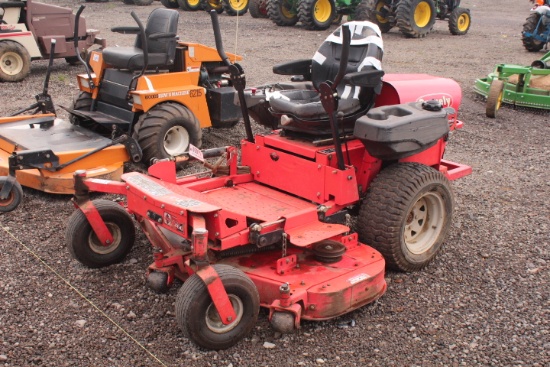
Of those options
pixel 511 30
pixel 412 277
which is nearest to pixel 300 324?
pixel 412 277

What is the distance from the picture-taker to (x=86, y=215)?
3.71 meters

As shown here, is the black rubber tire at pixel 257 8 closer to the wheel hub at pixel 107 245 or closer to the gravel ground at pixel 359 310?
the gravel ground at pixel 359 310

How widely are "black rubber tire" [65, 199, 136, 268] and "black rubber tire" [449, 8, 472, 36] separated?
1288 cm

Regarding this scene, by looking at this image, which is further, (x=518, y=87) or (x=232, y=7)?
(x=232, y=7)

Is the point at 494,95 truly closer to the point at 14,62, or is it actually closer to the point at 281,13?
the point at 14,62

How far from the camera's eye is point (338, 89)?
14.0 feet

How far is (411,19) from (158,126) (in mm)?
9976

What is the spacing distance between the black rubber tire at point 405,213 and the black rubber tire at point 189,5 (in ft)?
51.9

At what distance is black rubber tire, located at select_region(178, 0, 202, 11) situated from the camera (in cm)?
1841

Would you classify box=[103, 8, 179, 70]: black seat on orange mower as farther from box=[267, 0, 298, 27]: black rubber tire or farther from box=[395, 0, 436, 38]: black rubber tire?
box=[267, 0, 298, 27]: black rubber tire

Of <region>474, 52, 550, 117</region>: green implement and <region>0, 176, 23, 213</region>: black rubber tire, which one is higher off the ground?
<region>474, 52, 550, 117</region>: green implement

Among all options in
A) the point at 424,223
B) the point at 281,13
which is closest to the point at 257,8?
the point at 281,13

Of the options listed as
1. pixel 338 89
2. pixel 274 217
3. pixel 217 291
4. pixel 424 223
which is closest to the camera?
pixel 217 291

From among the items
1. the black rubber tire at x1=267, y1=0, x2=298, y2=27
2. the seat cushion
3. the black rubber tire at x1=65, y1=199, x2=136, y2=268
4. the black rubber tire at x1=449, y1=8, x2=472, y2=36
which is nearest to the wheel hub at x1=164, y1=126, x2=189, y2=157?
the seat cushion
